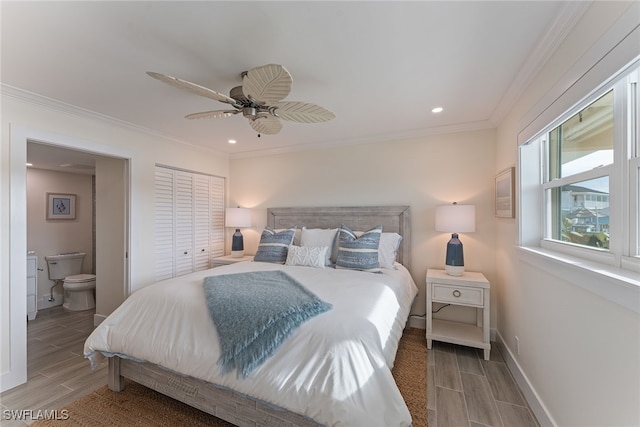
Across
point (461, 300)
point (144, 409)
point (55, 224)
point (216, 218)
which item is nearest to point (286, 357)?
point (144, 409)

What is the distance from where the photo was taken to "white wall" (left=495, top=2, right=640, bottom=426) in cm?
99

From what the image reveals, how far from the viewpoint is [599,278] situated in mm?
1092

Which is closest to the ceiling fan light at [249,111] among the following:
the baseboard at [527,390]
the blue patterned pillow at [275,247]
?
the blue patterned pillow at [275,247]

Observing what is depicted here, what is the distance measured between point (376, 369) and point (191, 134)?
130 inches

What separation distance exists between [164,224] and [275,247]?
154 cm

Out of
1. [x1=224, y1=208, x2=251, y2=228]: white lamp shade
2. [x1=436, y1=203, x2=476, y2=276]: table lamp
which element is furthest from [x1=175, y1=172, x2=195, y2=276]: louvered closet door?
[x1=436, y1=203, x2=476, y2=276]: table lamp

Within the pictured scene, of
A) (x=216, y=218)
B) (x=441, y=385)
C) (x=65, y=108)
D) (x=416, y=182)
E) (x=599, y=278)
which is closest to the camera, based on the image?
(x=599, y=278)

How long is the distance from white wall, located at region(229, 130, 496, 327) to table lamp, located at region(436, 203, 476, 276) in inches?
13.9

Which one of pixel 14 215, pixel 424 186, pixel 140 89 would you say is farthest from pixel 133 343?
pixel 424 186

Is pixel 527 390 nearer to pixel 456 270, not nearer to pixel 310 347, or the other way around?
pixel 456 270

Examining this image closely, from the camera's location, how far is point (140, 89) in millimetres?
2135

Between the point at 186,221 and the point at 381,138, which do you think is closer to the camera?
the point at 381,138

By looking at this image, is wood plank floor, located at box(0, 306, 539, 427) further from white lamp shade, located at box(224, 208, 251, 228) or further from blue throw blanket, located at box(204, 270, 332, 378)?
white lamp shade, located at box(224, 208, 251, 228)

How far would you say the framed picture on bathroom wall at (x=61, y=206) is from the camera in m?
4.24
